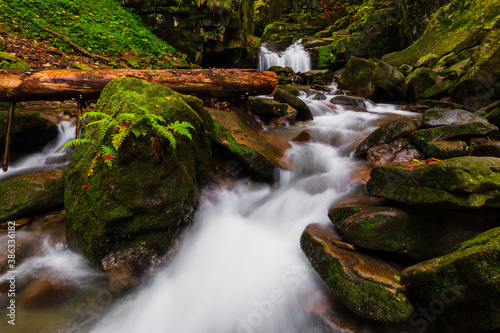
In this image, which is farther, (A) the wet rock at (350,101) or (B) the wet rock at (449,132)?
(A) the wet rock at (350,101)

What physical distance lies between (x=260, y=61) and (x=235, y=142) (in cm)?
1502

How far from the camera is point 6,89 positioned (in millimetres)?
4871

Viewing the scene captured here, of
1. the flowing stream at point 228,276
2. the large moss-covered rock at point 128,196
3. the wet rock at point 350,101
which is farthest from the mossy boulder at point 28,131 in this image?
the wet rock at point 350,101

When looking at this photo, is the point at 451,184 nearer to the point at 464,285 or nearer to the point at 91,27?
the point at 464,285

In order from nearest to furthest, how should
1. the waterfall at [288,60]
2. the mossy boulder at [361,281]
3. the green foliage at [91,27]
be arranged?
the mossy boulder at [361,281], the green foliage at [91,27], the waterfall at [288,60]

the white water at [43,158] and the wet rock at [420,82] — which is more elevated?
the wet rock at [420,82]

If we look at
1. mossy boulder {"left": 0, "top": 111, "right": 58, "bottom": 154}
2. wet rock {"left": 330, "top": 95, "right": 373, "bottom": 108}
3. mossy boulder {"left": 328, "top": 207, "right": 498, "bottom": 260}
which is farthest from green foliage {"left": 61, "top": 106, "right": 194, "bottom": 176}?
wet rock {"left": 330, "top": 95, "right": 373, "bottom": 108}

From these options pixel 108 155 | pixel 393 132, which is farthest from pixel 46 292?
pixel 393 132

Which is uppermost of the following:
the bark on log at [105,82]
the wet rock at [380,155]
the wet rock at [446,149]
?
the bark on log at [105,82]

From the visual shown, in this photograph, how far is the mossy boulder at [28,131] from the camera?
521 cm

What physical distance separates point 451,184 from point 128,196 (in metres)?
3.75

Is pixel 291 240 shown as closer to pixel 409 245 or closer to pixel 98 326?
pixel 409 245

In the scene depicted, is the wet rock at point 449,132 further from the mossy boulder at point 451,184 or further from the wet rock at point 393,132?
the mossy boulder at point 451,184

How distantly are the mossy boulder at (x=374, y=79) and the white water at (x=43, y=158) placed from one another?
10.8 m
